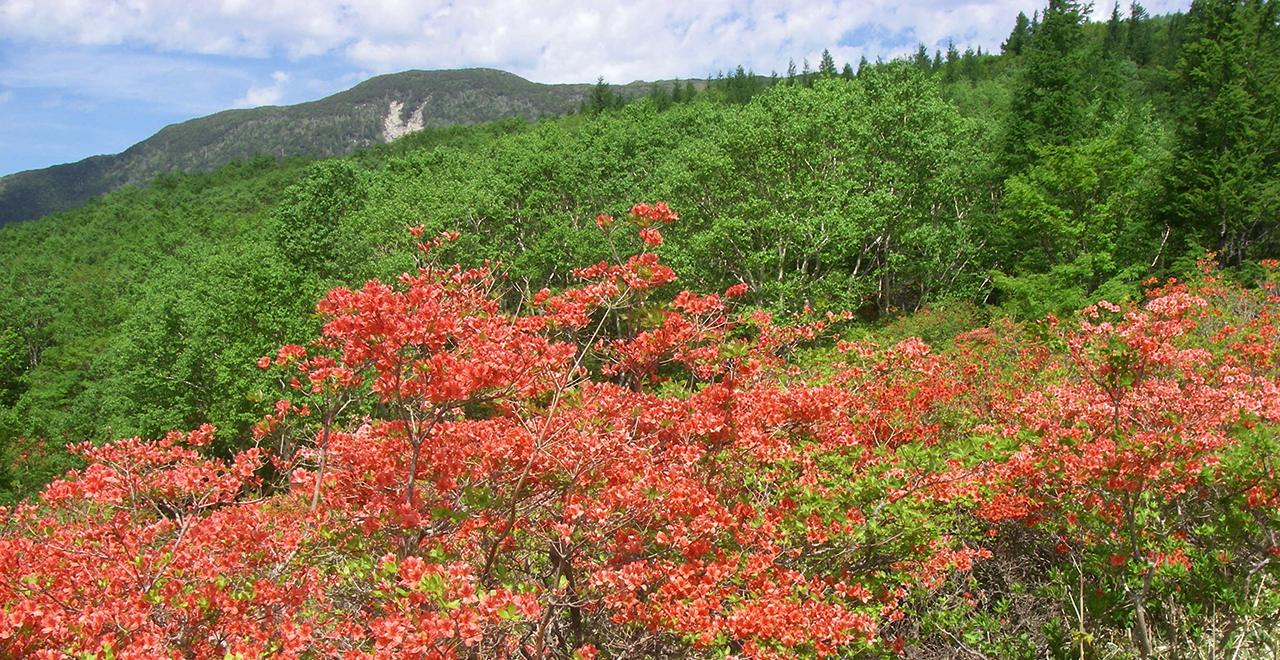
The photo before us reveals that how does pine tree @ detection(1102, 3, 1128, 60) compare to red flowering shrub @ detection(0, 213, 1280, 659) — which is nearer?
red flowering shrub @ detection(0, 213, 1280, 659)

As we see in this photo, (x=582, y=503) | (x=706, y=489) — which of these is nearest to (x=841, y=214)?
(x=706, y=489)

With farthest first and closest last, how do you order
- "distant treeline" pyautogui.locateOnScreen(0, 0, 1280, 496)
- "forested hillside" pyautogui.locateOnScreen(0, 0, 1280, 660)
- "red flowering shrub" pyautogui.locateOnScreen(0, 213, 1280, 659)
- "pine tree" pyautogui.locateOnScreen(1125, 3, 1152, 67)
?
"pine tree" pyautogui.locateOnScreen(1125, 3, 1152, 67)
"distant treeline" pyautogui.locateOnScreen(0, 0, 1280, 496)
"forested hillside" pyautogui.locateOnScreen(0, 0, 1280, 660)
"red flowering shrub" pyautogui.locateOnScreen(0, 213, 1280, 659)

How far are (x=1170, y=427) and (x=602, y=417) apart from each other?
349 centimetres

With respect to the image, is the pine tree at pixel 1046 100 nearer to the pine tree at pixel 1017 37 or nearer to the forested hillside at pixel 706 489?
the forested hillside at pixel 706 489

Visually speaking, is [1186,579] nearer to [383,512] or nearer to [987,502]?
[987,502]

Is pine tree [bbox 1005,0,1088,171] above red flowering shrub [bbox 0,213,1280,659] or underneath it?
above

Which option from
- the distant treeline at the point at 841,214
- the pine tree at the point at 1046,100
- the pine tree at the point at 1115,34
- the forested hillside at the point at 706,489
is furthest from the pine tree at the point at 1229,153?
the pine tree at the point at 1115,34

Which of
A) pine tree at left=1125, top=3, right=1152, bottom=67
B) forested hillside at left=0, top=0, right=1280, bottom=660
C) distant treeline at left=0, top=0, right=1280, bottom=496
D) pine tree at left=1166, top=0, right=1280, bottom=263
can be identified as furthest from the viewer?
pine tree at left=1125, top=3, right=1152, bottom=67

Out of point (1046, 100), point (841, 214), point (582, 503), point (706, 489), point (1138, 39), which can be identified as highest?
point (1138, 39)

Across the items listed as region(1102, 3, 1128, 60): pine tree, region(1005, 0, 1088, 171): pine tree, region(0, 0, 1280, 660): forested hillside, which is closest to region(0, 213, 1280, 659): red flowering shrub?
region(0, 0, 1280, 660): forested hillside

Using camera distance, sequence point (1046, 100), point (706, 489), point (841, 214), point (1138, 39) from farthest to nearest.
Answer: point (1138, 39) < point (1046, 100) < point (841, 214) < point (706, 489)

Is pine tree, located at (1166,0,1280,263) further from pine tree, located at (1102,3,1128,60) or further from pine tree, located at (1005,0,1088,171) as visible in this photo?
pine tree, located at (1102,3,1128,60)

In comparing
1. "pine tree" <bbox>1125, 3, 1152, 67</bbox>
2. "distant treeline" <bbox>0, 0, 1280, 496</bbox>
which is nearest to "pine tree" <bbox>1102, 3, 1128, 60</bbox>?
"pine tree" <bbox>1125, 3, 1152, 67</bbox>

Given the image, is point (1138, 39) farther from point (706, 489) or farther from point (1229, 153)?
point (706, 489)
